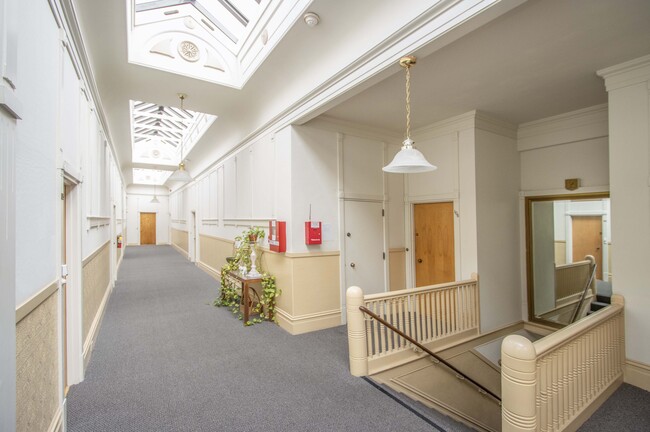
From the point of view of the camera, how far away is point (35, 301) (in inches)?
65.8

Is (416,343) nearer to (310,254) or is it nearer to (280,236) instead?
(310,254)

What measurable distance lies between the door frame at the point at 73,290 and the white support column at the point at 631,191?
536 centimetres

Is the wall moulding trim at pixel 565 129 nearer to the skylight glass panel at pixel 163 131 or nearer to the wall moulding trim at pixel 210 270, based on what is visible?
the skylight glass panel at pixel 163 131

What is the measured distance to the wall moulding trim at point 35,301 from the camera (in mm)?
1447

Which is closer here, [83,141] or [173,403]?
[173,403]

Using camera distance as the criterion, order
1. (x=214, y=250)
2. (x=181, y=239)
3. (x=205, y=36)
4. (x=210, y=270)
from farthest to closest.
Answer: (x=181, y=239), (x=210, y=270), (x=214, y=250), (x=205, y=36)

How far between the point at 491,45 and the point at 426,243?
3.14 metres

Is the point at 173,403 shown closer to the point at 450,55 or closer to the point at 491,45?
the point at 450,55

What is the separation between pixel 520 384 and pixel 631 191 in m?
2.59

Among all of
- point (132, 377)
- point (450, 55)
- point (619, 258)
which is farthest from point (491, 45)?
point (132, 377)

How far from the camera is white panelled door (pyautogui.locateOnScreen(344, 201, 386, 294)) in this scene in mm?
4695

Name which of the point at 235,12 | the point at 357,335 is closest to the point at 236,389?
the point at 357,335

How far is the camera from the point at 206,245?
29.3 feet

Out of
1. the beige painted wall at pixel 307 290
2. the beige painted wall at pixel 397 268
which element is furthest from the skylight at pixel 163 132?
the beige painted wall at pixel 397 268
